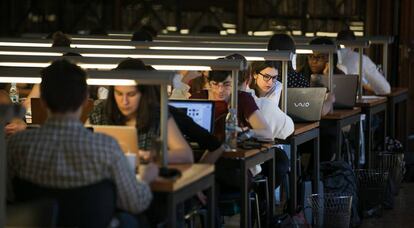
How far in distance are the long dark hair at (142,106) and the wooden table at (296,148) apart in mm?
1977

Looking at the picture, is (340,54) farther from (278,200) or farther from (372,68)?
(278,200)

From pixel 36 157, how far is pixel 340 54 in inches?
271

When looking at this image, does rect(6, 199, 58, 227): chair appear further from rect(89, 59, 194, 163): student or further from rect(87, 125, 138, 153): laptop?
rect(89, 59, 194, 163): student

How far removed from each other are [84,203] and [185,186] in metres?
0.64

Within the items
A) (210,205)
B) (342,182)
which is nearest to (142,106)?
(210,205)

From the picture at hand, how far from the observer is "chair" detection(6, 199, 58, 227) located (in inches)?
188

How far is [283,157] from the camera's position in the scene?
25.7 ft

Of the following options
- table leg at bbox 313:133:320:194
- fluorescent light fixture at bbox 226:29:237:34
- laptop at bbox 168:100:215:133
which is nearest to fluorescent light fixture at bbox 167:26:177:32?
fluorescent light fixture at bbox 226:29:237:34

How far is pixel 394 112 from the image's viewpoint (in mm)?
12109

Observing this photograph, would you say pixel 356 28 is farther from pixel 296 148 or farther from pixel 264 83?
pixel 296 148

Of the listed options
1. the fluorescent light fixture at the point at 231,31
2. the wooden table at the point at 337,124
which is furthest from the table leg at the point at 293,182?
the fluorescent light fixture at the point at 231,31

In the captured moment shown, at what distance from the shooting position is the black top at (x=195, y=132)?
21.8ft

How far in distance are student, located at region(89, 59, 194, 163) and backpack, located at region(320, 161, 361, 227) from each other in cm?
279

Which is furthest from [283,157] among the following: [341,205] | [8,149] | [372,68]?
[372,68]
